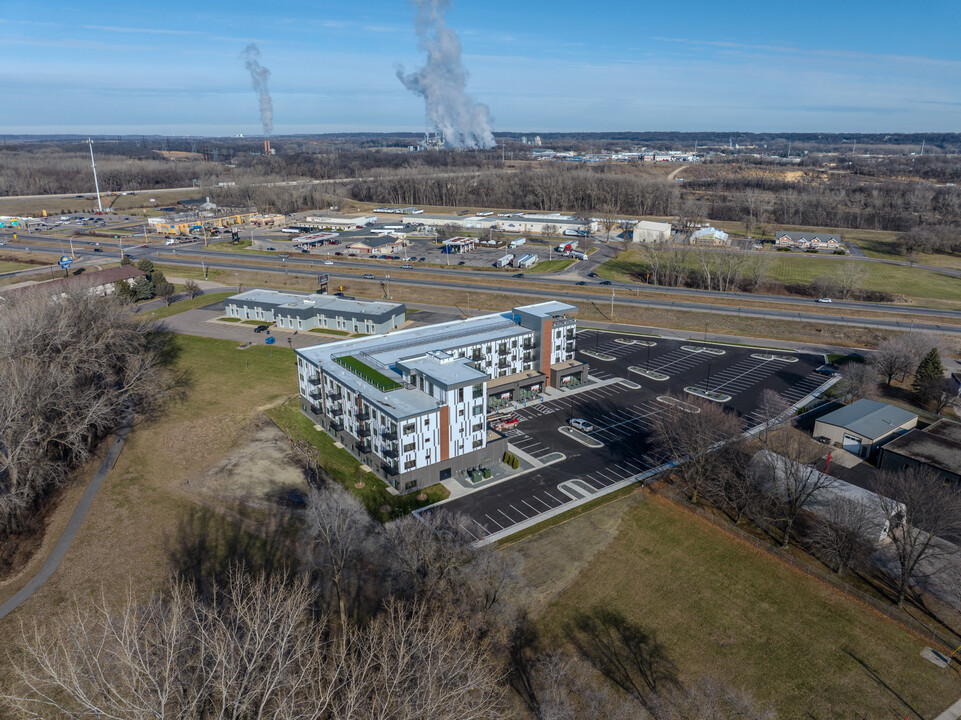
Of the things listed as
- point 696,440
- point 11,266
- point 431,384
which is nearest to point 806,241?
point 696,440

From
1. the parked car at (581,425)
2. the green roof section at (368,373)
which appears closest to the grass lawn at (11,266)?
the green roof section at (368,373)

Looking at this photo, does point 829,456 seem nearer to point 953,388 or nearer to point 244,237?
point 953,388

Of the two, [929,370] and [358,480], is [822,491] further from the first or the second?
[358,480]

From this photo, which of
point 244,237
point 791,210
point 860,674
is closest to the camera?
point 860,674

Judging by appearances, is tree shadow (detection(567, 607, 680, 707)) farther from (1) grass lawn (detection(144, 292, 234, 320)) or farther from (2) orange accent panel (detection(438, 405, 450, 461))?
(1) grass lawn (detection(144, 292, 234, 320))

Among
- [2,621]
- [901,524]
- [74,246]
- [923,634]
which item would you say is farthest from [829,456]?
[74,246]

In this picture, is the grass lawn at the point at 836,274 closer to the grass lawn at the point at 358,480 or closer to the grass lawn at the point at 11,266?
the grass lawn at the point at 358,480
